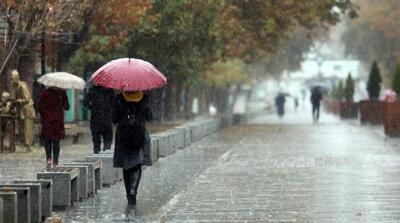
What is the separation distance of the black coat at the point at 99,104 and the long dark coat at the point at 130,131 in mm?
5851

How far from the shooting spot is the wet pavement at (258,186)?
39.1ft

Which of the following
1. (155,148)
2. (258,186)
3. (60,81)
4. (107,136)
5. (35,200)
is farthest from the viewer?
(155,148)

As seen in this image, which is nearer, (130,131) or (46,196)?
(46,196)

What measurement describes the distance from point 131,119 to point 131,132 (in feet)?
0.55

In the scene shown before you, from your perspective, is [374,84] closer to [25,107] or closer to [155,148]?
[155,148]

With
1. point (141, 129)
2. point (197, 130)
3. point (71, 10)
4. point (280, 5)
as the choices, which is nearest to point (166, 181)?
point (141, 129)

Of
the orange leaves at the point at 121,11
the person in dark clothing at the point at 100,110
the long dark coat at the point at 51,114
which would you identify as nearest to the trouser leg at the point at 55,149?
the long dark coat at the point at 51,114

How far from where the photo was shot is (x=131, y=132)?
1296 centimetres

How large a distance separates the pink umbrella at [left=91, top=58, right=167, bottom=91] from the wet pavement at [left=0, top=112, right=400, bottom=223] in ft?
4.95

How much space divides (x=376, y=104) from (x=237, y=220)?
27.3 meters

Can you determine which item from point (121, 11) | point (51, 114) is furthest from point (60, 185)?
point (121, 11)

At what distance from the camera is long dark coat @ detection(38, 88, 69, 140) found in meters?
16.9

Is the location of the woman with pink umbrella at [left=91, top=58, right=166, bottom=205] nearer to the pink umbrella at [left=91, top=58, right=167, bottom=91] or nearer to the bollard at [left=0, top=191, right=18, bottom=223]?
the pink umbrella at [left=91, top=58, right=167, bottom=91]

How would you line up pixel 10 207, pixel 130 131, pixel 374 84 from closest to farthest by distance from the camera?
pixel 10 207, pixel 130 131, pixel 374 84
